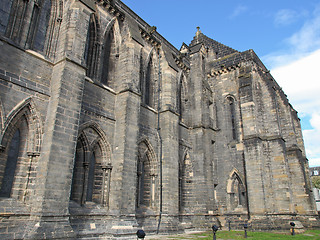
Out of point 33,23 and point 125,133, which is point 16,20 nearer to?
point 33,23

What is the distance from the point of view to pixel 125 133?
11781 mm

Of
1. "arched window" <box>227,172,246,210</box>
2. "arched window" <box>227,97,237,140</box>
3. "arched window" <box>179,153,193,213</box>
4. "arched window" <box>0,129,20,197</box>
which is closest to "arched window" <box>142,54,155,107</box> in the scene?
"arched window" <box>179,153,193,213</box>

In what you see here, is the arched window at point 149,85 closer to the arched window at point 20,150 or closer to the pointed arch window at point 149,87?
the pointed arch window at point 149,87

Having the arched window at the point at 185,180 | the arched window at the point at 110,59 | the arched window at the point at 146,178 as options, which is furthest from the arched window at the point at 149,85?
the arched window at the point at 185,180

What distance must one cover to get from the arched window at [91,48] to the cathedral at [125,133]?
5cm

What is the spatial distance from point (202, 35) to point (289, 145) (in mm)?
12524

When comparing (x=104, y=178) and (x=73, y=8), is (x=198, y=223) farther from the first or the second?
(x=73, y=8)

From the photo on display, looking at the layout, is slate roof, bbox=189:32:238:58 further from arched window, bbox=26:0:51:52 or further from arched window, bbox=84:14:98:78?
arched window, bbox=26:0:51:52

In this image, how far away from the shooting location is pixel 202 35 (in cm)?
2511

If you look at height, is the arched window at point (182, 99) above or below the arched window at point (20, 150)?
above

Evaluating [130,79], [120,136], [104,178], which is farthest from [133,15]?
[104,178]

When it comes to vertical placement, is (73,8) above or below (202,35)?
below

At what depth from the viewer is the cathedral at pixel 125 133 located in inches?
343

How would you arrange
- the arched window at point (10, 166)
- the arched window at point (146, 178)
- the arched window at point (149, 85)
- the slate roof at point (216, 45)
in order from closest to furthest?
the arched window at point (10, 166) < the arched window at point (146, 178) < the arched window at point (149, 85) < the slate roof at point (216, 45)
